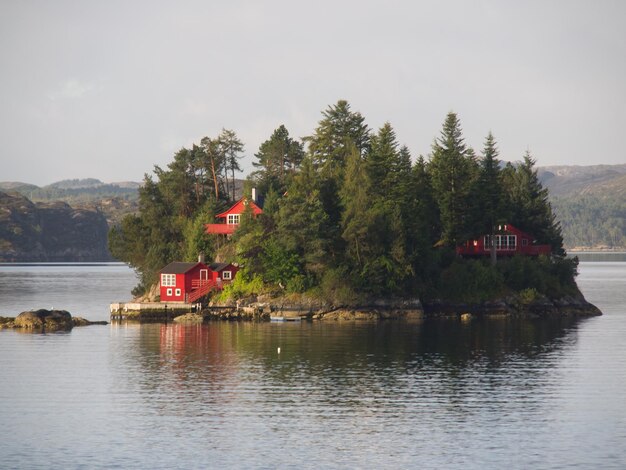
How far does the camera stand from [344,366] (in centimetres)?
7481

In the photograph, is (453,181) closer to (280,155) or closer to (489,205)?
(489,205)

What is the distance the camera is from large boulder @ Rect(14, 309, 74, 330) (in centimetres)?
10556

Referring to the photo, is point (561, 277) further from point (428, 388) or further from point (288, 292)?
point (428, 388)

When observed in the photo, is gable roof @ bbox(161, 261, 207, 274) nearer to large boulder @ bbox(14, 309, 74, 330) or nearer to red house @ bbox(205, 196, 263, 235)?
red house @ bbox(205, 196, 263, 235)

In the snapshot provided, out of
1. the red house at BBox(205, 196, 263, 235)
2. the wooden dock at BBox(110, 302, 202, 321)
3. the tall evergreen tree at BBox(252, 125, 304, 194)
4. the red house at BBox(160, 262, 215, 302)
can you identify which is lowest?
the wooden dock at BBox(110, 302, 202, 321)

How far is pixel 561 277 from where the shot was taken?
123375 millimetres

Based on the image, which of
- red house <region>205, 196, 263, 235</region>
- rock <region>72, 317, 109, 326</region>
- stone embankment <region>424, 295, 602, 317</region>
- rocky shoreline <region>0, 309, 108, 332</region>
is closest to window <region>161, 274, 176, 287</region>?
rock <region>72, 317, 109, 326</region>

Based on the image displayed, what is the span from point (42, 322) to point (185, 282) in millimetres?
17931

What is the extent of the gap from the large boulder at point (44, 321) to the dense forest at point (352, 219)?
1991cm

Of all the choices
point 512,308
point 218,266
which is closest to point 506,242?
point 512,308

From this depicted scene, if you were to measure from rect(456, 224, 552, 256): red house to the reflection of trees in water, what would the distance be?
19507 millimetres

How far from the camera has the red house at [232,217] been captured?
124m

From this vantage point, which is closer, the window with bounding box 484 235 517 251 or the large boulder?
the large boulder

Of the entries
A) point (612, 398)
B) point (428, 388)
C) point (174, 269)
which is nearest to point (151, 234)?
point (174, 269)
